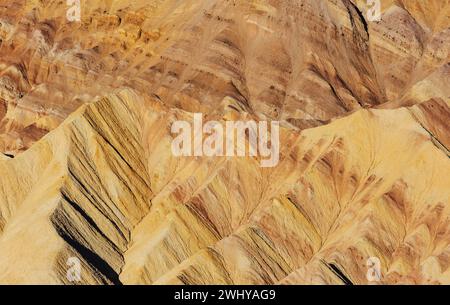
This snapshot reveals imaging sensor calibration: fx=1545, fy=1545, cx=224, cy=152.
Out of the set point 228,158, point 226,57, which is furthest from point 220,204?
point 226,57

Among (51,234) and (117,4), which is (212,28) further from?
(51,234)

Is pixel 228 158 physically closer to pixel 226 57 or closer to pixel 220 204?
pixel 220 204

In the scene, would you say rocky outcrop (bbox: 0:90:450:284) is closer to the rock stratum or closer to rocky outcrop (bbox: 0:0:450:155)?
the rock stratum

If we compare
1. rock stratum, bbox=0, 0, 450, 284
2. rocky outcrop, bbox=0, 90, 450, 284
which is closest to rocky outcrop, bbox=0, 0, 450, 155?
rock stratum, bbox=0, 0, 450, 284

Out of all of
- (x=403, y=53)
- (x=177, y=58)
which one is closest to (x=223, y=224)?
(x=177, y=58)

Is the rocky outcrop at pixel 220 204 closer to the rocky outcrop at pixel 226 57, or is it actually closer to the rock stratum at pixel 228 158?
the rock stratum at pixel 228 158

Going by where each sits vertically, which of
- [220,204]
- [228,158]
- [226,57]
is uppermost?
[228,158]

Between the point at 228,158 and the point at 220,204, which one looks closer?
the point at 220,204

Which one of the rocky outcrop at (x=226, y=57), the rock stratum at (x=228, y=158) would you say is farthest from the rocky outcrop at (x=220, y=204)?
the rocky outcrop at (x=226, y=57)

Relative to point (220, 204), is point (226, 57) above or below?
below
